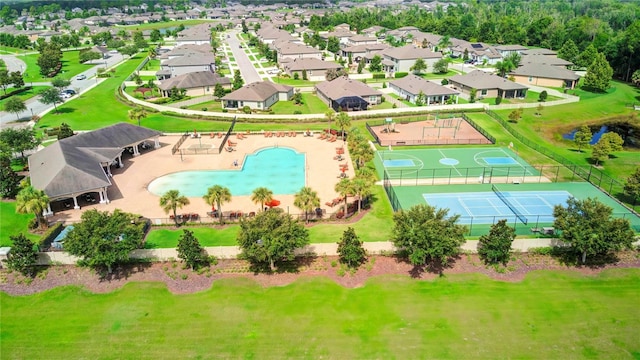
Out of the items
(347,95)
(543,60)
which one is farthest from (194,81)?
(543,60)

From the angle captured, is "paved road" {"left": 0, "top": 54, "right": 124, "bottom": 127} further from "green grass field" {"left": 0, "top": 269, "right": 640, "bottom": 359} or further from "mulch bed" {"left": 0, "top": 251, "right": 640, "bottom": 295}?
"green grass field" {"left": 0, "top": 269, "right": 640, "bottom": 359}

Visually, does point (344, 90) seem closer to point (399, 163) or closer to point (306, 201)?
point (399, 163)

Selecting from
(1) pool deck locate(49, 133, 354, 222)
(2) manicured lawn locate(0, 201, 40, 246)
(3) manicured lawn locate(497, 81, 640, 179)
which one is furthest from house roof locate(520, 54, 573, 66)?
(2) manicured lawn locate(0, 201, 40, 246)

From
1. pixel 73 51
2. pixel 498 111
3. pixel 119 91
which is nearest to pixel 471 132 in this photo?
pixel 498 111

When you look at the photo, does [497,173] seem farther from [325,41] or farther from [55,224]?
[325,41]

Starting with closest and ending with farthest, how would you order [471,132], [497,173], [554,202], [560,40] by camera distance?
[554,202], [497,173], [471,132], [560,40]

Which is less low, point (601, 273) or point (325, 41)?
point (325, 41)
